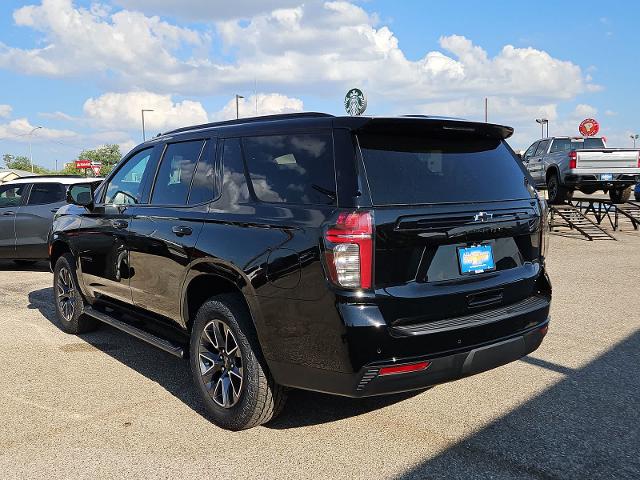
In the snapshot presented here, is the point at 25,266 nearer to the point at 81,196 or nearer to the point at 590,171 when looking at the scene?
the point at 81,196

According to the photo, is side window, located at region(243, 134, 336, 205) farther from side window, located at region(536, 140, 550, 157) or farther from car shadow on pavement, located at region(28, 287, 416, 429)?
side window, located at region(536, 140, 550, 157)

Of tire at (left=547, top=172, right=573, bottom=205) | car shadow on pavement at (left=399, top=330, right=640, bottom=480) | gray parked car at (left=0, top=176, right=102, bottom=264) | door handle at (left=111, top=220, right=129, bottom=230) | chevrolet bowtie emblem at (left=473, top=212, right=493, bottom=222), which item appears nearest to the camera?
car shadow on pavement at (left=399, top=330, right=640, bottom=480)

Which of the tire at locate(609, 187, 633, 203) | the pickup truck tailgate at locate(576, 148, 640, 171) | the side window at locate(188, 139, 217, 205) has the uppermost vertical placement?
the pickup truck tailgate at locate(576, 148, 640, 171)

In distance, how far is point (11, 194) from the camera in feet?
34.6

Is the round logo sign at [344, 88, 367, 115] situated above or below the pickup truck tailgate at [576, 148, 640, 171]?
above

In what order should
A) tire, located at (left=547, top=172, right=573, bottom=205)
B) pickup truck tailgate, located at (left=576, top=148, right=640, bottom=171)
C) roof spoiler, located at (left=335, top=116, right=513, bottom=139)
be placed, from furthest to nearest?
tire, located at (left=547, top=172, right=573, bottom=205) < pickup truck tailgate, located at (left=576, top=148, right=640, bottom=171) < roof spoiler, located at (left=335, top=116, right=513, bottom=139)

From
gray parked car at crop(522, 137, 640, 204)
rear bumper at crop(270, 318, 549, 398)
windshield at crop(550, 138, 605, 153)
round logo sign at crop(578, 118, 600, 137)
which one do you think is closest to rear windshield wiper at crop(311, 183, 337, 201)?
rear bumper at crop(270, 318, 549, 398)

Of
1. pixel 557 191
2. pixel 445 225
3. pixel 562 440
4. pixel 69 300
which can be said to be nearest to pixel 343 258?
pixel 445 225

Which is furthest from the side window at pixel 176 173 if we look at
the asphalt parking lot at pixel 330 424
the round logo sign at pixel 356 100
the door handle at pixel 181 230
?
the round logo sign at pixel 356 100

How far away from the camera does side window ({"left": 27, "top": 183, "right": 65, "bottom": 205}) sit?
10.4 metres

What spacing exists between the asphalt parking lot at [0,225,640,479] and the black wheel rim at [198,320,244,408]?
0.74 ft

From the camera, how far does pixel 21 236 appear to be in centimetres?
1026

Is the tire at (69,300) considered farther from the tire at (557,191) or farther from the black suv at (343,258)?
the tire at (557,191)

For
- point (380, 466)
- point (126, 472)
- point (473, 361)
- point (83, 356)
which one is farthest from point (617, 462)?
point (83, 356)
